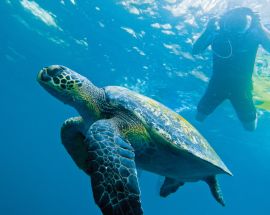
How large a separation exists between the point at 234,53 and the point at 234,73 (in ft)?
1.82

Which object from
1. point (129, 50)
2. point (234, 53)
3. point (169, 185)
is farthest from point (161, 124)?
point (129, 50)

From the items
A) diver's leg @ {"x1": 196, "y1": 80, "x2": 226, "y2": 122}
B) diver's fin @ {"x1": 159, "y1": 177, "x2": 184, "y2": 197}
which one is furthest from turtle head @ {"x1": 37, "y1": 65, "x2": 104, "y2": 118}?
diver's leg @ {"x1": 196, "y1": 80, "x2": 226, "y2": 122}

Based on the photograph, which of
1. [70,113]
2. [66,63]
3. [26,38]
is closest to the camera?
[26,38]

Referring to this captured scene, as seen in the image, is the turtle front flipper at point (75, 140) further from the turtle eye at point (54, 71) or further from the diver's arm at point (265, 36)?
the diver's arm at point (265, 36)

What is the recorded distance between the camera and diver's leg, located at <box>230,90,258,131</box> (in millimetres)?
8047

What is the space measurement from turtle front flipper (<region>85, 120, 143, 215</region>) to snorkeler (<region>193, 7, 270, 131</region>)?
5.51m

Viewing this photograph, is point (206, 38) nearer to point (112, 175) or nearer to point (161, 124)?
point (161, 124)

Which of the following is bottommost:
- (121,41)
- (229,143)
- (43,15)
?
(121,41)

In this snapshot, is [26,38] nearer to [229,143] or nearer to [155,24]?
[155,24]

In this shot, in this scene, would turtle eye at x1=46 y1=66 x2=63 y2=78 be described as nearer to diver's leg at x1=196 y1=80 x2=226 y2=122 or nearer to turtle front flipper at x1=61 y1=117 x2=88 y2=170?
turtle front flipper at x1=61 y1=117 x2=88 y2=170

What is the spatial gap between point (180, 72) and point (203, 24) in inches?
168

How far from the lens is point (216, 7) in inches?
352

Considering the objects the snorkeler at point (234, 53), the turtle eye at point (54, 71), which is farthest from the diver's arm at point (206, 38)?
the turtle eye at point (54, 71)

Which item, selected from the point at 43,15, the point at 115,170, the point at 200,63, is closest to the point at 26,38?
the point at 43,15
